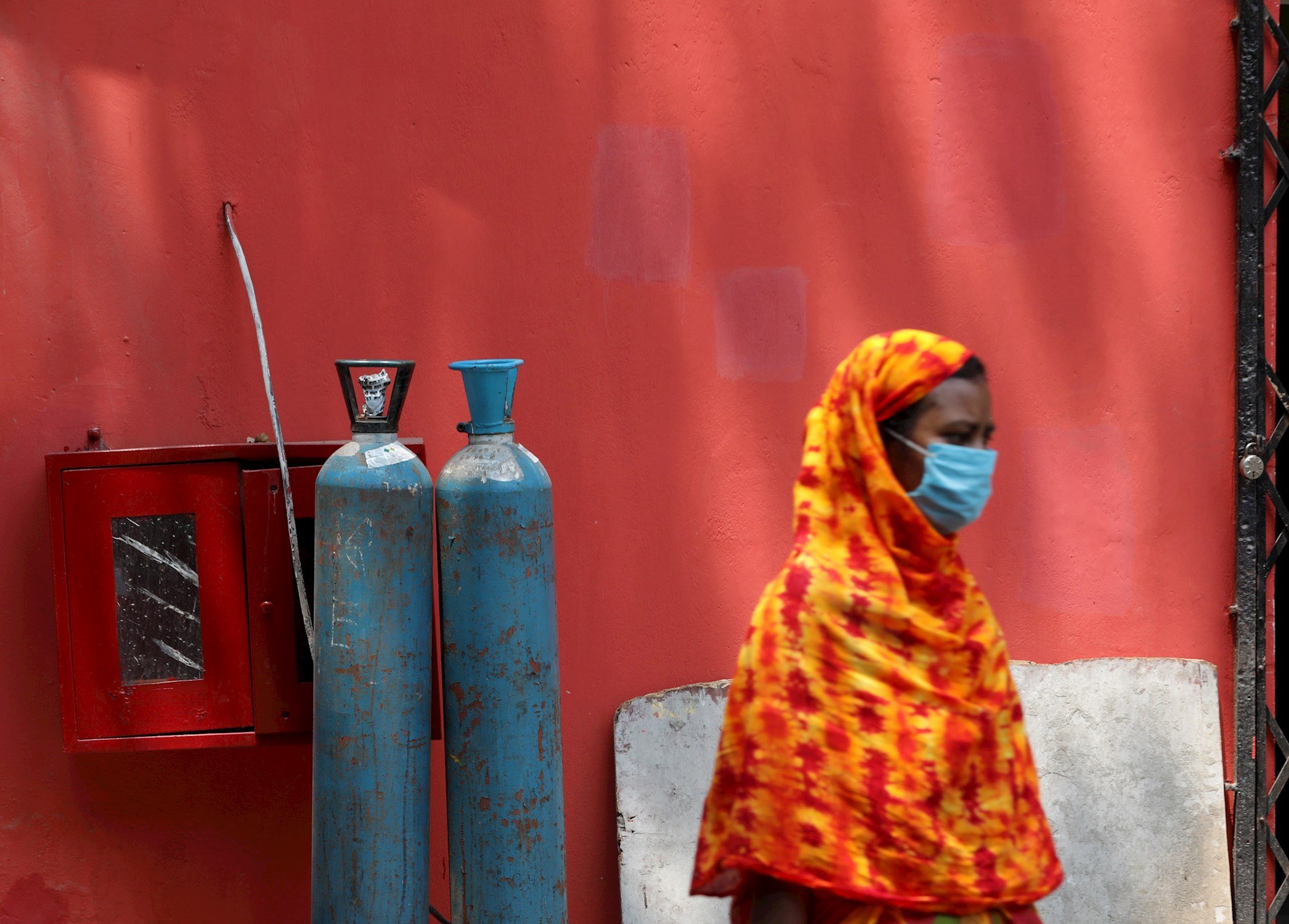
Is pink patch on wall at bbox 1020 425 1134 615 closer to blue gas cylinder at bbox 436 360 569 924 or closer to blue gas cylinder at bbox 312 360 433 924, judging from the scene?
blue gas cylinder at bbox 436 360 569 924

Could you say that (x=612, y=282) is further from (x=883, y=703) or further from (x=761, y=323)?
(x=883, y=703)

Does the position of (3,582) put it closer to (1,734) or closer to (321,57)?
(1,734)

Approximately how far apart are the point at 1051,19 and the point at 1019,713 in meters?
2.21

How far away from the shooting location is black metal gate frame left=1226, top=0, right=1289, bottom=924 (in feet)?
10.7

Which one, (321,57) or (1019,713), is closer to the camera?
(1019,713)

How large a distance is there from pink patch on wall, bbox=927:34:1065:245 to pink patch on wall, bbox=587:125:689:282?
71cm

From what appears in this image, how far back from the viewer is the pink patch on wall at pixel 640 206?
10.2 feet

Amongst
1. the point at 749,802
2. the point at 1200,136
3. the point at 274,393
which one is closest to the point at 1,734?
the point at 274,393

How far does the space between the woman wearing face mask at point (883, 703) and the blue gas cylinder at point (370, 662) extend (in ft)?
3.27

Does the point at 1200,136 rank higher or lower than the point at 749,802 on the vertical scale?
higher

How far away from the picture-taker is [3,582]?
2873 mm

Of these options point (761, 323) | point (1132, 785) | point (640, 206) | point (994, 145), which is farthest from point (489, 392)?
point (1132, 785)

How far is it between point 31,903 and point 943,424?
102 inches

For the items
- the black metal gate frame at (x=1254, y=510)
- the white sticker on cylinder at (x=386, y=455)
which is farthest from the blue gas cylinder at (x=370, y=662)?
the black metal gate frame at (x=1254, y=510)
